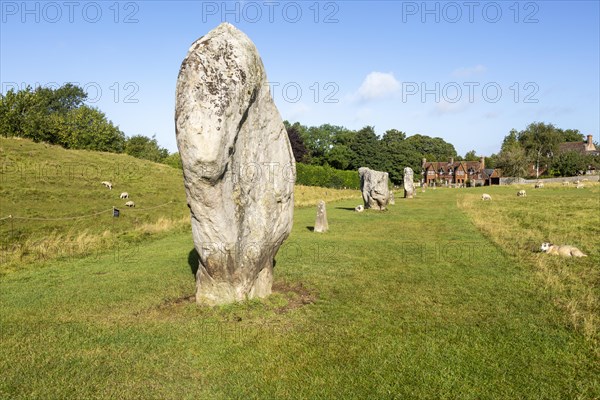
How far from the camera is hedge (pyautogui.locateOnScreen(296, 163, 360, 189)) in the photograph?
61938 millimetres

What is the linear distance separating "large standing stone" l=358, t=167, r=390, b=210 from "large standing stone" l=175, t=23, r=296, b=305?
20234 mm

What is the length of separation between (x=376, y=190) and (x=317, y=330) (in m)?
22.5

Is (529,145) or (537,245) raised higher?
(529,145)

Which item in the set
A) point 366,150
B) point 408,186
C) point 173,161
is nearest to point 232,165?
point 408,186

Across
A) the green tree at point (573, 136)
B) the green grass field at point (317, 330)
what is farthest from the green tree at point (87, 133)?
the green tree at point (573, 136)

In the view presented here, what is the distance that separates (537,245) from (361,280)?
8.06m

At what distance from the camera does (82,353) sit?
6.73m

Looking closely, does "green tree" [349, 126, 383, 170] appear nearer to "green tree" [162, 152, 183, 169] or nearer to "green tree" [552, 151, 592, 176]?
"green tree" [162, 152, 183, 169]

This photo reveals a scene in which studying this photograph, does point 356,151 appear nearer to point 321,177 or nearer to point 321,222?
point 321,177

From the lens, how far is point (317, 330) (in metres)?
7.68

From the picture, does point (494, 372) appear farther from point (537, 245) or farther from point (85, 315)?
point (537, 245)

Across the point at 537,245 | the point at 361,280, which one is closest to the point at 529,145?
the point at 537,245

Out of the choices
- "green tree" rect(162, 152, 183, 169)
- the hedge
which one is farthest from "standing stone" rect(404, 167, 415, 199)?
"green tree" rect(162, 152, 183, 169)

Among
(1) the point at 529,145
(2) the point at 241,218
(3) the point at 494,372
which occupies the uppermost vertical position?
(1) the point at 529,145
